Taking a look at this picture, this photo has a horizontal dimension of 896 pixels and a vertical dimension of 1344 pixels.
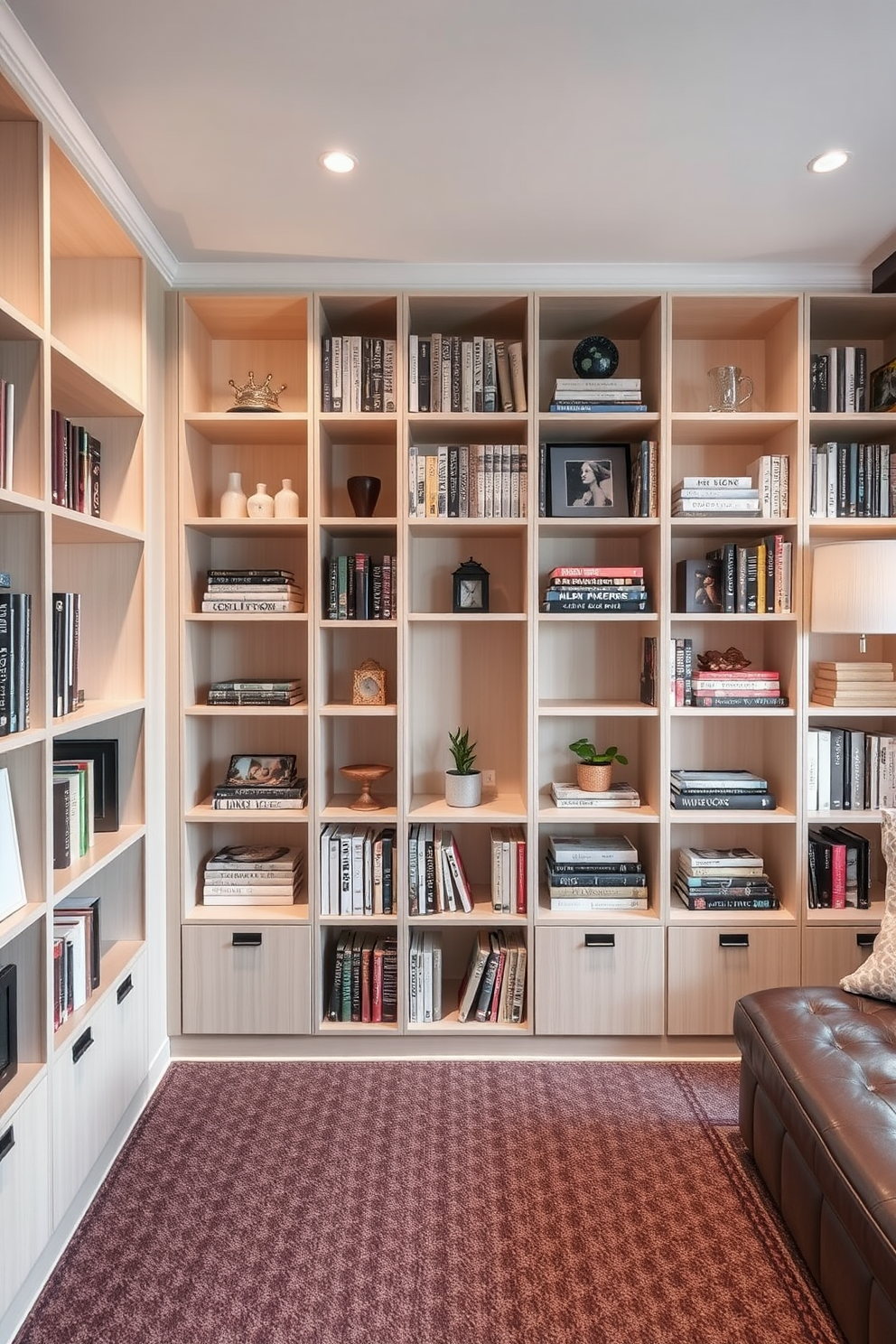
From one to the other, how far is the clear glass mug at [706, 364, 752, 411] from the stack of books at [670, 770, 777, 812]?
1.30 m

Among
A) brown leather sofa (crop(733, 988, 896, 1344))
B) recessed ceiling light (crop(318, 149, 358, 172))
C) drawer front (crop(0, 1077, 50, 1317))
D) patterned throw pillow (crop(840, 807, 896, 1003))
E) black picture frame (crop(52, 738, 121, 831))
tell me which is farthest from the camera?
black picture frame (crop(52, 738, 121, 831))

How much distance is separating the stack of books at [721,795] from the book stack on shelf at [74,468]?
2.07 meters

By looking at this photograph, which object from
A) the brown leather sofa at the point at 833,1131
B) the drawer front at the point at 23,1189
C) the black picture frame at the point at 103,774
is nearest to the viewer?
the brown leather sofa at the point at 833,1131

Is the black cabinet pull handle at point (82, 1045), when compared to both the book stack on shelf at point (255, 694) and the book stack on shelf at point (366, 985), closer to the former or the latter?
the book stack on shelf at point (366, 985)

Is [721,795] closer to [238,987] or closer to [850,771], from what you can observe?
[850,771]

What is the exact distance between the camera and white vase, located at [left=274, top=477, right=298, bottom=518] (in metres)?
2.68

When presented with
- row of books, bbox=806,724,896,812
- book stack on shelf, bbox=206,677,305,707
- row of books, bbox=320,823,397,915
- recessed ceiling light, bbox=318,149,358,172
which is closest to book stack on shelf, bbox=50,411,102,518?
book stack on shelf, bbox=206,677,305,707

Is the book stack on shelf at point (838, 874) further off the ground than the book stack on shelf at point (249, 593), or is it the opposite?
the book stack on shelf at point (249, 593)

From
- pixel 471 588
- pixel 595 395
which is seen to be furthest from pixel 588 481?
pixel 471 588

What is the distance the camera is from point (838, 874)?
8.70ft

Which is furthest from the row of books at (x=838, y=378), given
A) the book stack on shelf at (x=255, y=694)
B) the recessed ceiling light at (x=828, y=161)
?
the book stack on shelf at (x=255, y=694)

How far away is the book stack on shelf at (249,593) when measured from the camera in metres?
2.65

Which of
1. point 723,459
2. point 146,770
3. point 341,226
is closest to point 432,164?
point 341,226

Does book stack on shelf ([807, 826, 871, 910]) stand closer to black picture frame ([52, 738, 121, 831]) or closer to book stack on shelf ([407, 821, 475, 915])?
book stack on shelf ([407, 821, 475, 915])
